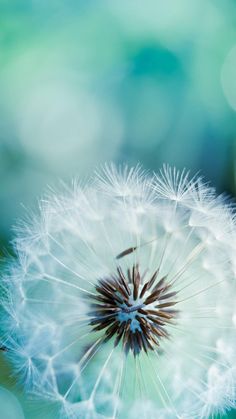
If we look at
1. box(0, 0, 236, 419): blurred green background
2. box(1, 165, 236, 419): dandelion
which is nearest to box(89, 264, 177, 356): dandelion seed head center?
box(1, 165, 236, 419): dandelion

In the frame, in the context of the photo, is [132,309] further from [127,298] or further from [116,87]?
[116,87]

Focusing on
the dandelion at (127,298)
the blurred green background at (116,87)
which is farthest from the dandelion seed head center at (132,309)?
the blurred green background at (116,87)

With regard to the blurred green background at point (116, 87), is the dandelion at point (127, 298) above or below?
below

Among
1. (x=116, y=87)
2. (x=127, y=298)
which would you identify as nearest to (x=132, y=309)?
(x=127, y=298)

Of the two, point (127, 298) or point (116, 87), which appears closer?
point (127, 298)

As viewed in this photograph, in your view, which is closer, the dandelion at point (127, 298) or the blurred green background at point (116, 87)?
the dandelion at point (127, 298)

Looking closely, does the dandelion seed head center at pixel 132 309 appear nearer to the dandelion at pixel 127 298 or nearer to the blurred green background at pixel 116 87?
the dandelion at pixel 127 298

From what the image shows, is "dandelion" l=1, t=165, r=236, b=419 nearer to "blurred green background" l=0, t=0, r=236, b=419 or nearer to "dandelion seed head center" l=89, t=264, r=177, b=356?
"dandelion seed head center" l=89, t=264, r=177, b=356
